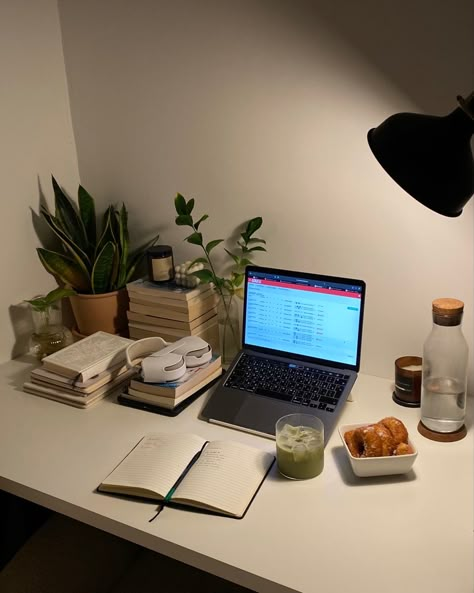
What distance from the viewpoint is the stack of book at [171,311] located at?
158cm

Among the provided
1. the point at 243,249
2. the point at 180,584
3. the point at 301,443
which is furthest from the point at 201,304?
the point at 180,584

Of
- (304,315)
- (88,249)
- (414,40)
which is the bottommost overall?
(304,315)

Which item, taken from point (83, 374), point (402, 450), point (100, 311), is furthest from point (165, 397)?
point (402, 450)

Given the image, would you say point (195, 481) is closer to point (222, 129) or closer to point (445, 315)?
point (445, 315)

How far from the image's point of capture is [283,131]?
1.44 m

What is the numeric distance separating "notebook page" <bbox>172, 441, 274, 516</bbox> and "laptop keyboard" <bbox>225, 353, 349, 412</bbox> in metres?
0.19

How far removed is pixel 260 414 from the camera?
4.38ft

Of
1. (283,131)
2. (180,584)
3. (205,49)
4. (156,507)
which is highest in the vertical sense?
(205,49)

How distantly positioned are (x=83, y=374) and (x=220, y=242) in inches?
20.5

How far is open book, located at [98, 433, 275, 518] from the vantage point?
108cm

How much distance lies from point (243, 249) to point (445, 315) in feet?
1.93

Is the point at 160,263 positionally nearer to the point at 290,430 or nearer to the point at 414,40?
the point at 290,430

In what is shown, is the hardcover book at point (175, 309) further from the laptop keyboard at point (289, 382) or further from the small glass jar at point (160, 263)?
the laptop keyboard at point (289, 382)

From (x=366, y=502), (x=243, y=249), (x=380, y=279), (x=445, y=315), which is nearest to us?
(x=366, y=502)
